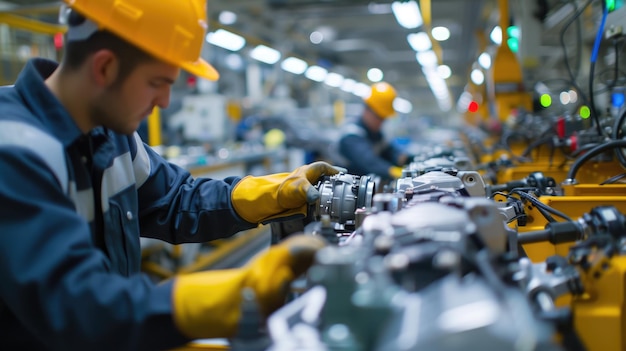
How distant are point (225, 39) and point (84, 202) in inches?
199

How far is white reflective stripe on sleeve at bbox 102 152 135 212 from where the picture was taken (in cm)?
128

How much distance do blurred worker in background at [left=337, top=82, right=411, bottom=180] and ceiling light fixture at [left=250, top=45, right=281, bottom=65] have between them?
2854mm

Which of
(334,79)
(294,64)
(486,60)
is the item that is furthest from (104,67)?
(334,79)

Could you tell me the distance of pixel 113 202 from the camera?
131 cm

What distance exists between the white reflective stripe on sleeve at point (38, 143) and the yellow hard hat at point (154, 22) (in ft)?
0.89

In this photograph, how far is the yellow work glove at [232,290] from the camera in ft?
2.82

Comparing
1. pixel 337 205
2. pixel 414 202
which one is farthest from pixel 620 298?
pixel 337 205

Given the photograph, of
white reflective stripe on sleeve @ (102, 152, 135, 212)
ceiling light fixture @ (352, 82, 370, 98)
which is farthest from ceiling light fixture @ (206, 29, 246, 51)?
ceiling light fixture @ (352, 82, 370, 98)

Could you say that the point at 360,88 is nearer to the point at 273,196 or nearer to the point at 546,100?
the point at 546,100

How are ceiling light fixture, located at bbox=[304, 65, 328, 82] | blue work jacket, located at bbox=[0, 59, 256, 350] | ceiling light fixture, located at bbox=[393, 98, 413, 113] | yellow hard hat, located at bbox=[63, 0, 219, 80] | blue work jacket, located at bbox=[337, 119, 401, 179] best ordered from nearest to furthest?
1. blue work jacket, located at bbox=[0, 59, 256, 350]
2. yellow hard hat, located at bbox=[63, 0, 219, 80]
3. blue work jacket, located at bbox=[337, 119, 401, 179]
4. ceiling light fixture, located at bbox=[304, 65, 328, 82]
5. ceiling light fixture, located at bbox=[393, 98, 413, 113]

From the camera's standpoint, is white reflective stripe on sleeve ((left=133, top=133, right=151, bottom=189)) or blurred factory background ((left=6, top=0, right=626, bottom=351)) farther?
white reflective stripe on sleeve ((left=133, top=133, right=151, bottom=189))

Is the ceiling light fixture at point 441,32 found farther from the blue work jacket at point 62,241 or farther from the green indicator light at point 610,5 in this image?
the blue work jacket at point 62,241

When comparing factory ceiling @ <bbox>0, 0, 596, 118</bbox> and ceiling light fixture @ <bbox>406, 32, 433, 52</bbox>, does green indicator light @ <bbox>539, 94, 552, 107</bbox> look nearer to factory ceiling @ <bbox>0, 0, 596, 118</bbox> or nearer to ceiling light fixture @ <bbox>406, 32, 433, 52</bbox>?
factory ceiling @ <bbox>0, 0, 596, 118</bbox>

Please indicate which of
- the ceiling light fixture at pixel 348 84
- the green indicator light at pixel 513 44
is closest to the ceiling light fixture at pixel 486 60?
the green indicator light at pixel 513 44
